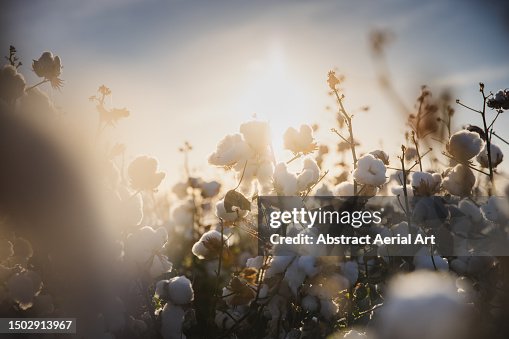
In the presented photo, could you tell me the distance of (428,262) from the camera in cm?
127

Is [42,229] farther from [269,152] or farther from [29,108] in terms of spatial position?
[269,152]

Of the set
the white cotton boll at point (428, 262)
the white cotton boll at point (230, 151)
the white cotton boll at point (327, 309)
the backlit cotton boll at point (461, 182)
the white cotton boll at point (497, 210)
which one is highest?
the white cotton boll at point (230, 151)

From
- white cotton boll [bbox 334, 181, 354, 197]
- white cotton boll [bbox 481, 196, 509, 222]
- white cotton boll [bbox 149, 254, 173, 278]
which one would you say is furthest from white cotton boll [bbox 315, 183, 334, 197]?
white cotton boll [bbox 149, 254, 173, 278]

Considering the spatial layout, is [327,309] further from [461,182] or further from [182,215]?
[182,215]

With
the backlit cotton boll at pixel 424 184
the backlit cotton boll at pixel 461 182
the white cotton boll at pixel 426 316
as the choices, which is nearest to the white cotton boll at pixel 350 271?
the backlit cotton boll at pixel 424 184

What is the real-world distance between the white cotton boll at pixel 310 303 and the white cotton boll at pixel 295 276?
0.05 metres

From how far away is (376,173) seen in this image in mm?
1318

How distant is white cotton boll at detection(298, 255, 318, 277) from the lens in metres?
1.18

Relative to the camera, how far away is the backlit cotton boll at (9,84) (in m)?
1.28

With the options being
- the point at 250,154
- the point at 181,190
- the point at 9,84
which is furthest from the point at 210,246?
the point at 181,190

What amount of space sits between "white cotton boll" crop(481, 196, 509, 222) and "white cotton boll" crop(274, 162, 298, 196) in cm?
58

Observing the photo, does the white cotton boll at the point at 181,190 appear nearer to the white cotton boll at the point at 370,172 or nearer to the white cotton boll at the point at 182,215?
the white cotton boll at the point at 182,215

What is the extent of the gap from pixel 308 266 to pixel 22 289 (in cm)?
81

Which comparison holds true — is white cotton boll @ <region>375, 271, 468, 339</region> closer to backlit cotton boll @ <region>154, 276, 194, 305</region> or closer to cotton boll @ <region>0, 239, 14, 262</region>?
backlit cotton boll @ <region>154, 276, 194, 305</region>
